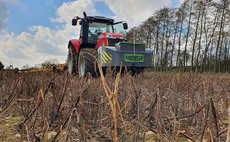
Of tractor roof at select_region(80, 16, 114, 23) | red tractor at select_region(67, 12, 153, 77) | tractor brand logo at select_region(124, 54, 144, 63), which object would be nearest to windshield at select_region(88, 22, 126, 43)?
red tractor at select_region(67, 12, 153, 77)

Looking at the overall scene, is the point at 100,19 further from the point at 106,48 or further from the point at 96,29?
the point at 106,48

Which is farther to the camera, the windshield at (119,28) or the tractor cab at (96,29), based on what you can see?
the windshield at (119,28)

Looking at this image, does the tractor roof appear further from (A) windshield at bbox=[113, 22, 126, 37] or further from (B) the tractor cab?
(A) windshield at bbox=[113, 22, 126, 37]

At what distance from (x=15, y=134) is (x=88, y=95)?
2.85ft

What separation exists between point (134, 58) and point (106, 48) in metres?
0.95

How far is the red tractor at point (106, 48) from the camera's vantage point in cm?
905

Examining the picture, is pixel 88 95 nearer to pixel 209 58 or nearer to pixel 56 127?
pixel 56 127

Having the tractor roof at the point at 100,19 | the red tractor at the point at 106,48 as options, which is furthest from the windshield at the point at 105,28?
the tractor roof at the point at 100,19

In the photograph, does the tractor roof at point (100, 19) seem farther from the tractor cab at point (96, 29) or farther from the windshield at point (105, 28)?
the windshield at point (105, 28)

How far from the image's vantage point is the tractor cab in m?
10.5

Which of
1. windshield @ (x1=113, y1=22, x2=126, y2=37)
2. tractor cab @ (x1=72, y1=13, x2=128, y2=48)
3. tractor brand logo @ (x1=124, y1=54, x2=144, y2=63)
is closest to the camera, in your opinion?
tractor brand logo @ (x1=124, y1=54, x2=144, y2=63)

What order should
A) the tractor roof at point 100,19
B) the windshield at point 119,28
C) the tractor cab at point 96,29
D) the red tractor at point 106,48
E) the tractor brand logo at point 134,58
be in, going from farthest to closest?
the windshield at point 119,28 → the tractor roof at point 100,19 → the tractor cab at point 96,29 → the tractor brand logo at point 134,58 → the red tractor at point 106,48

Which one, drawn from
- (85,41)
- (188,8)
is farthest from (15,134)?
(188,8)

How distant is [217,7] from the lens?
92.4 ft
